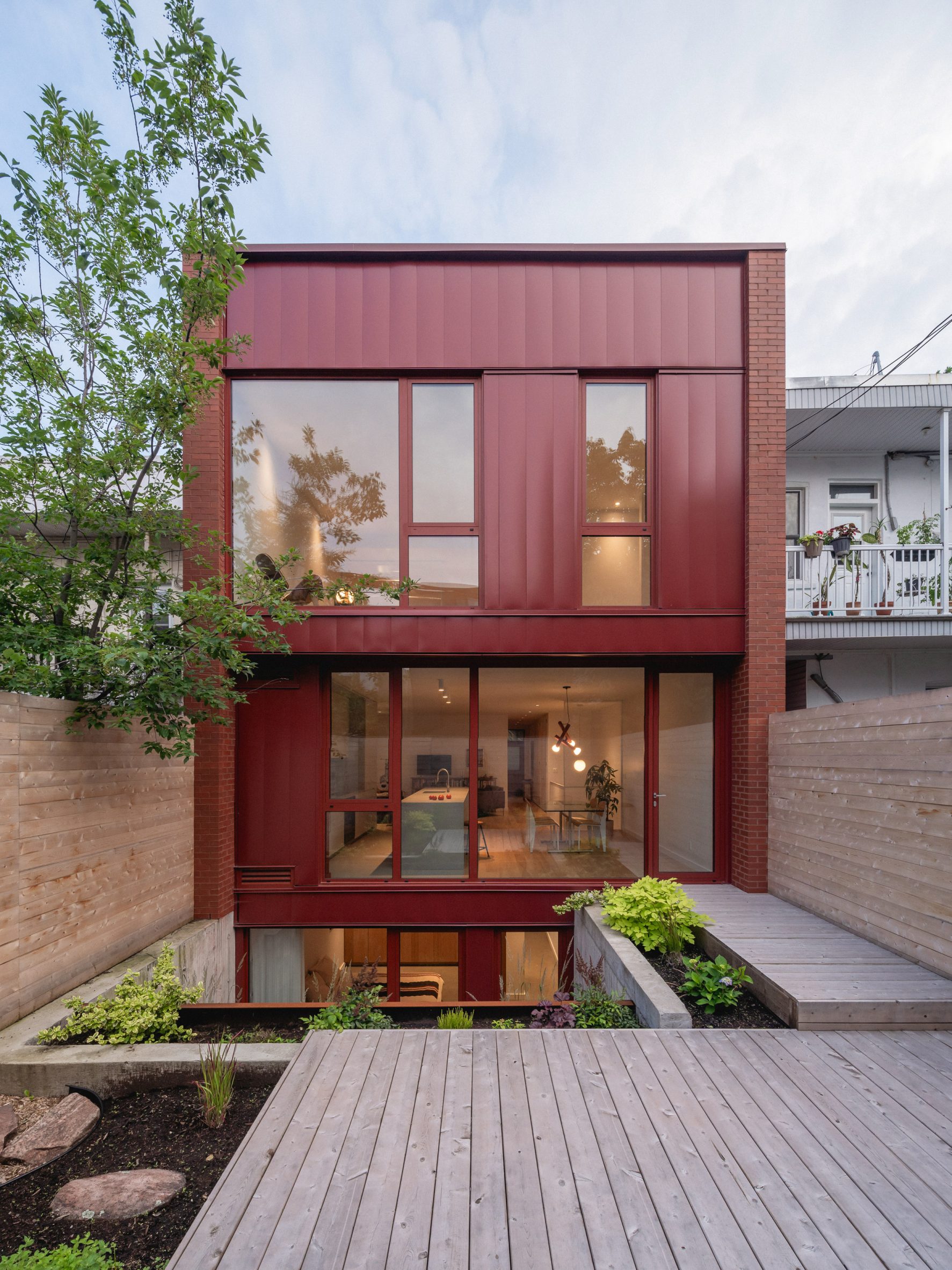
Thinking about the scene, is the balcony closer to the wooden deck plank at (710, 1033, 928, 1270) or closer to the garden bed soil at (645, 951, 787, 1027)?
the garden bed soil at (645, 951, 787, 1027)

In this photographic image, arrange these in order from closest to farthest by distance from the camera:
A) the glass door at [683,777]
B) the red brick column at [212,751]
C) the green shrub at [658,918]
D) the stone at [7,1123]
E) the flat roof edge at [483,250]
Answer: the stone at [7,1123], the green shrub at [658,918], the red brick column at [212,751], the flat roof edge at [483,250], the glass door at [683,777]

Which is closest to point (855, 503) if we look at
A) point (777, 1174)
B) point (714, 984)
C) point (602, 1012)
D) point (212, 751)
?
point (714, 984)

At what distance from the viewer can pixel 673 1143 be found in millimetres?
2316

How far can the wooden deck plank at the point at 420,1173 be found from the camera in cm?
184

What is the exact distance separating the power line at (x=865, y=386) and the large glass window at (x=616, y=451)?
2786 mm

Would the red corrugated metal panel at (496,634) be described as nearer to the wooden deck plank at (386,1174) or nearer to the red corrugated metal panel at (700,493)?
the red corrugated metal panel at (700,493)

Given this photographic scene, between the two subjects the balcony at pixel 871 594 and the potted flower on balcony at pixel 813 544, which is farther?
the potted flower on balcony at pixel 813 544

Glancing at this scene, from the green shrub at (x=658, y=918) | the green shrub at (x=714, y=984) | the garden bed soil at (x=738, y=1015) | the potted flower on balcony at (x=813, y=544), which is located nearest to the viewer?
the garden bed soil at (x=738, y=1015)

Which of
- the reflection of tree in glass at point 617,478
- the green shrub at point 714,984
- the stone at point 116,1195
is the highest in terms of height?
the reflection of tree in glass at point 617,478

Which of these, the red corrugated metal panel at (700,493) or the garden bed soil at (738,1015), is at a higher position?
the red corrugated metal panel at (700,493)

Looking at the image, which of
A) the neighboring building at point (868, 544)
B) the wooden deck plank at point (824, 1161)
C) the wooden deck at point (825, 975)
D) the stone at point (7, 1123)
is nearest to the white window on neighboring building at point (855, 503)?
the neighboring building at point (868, 544)

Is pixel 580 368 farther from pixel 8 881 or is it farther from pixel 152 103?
pixel 8 881

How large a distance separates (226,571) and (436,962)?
4484 mm

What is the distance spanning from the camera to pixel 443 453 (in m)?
5.85
